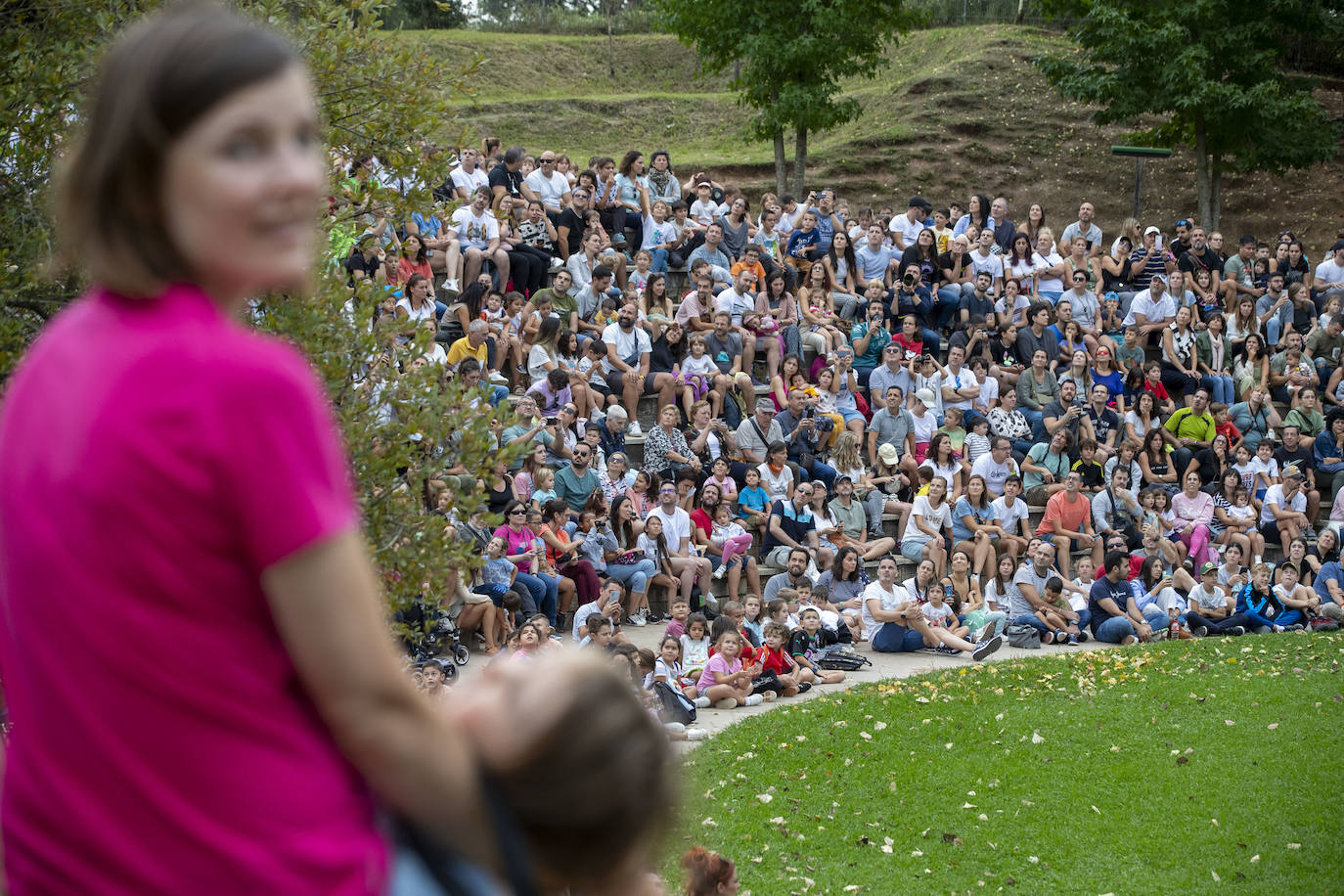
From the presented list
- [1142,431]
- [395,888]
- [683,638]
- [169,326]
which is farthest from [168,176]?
[1142,431]

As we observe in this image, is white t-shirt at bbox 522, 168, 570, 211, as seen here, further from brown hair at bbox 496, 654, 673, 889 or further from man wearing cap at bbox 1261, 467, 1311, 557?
brown hair at bbox 496, 654, 673, 889

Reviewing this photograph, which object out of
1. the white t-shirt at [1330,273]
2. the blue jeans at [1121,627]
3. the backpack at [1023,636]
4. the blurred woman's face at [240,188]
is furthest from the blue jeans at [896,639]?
the blurred woman's face at [240,188]

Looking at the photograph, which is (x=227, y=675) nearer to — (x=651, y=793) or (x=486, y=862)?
(x=486, y=862)

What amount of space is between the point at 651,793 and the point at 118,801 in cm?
53

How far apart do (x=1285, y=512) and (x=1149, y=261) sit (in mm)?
5612

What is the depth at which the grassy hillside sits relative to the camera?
101 feet

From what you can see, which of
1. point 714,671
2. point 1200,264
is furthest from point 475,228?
point 1200,264

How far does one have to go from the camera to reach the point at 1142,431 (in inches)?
712

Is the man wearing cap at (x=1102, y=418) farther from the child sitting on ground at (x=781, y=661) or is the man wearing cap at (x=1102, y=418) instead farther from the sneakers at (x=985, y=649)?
the child sitting on ground at (x=781, y=661)

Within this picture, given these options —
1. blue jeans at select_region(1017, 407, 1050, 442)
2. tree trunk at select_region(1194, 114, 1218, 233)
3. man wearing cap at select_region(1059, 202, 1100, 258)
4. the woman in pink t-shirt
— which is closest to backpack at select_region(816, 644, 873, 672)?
blue jeans at select_region(1017, 407, 1050, 442)

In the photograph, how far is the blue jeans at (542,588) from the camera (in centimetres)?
1286

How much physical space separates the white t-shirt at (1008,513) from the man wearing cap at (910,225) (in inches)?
221

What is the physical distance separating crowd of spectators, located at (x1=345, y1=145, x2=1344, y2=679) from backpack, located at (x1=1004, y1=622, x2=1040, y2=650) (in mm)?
147

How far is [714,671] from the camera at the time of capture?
1230 cm
